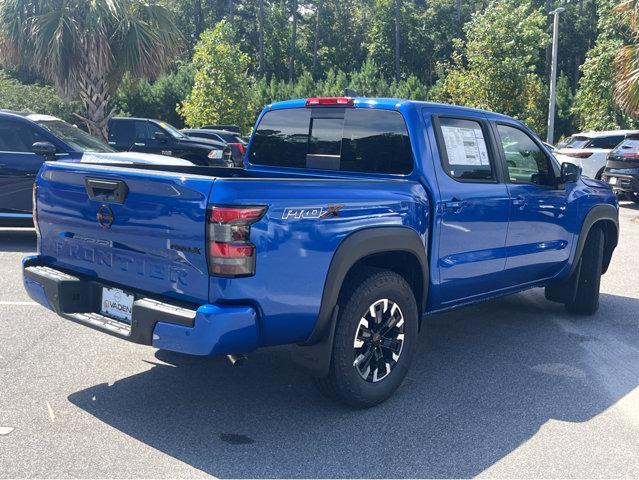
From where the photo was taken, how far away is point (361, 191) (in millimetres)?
4215

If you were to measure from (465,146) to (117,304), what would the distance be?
2.73 m

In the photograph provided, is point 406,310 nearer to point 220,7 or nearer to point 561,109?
point 561,109

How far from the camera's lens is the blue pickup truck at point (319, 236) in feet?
12.0

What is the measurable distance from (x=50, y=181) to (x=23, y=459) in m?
1.74

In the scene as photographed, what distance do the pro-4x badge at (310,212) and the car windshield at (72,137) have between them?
689 centimetres

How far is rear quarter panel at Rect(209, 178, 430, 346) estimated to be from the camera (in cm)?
363

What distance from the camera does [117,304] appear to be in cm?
410

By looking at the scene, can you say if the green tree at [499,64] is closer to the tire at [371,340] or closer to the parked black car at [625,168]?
the parked black car at [625,168]

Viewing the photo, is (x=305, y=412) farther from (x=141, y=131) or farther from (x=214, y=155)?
(x=141, y=131)

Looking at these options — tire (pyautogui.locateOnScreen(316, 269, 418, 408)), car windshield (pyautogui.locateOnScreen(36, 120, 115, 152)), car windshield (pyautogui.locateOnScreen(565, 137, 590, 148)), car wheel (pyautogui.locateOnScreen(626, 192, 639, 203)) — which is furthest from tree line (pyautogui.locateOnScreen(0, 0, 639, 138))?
tire (pyautogui.locateOnScreen(316, 269, 418, 408))

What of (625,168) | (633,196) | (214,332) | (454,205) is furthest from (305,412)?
(633,196)

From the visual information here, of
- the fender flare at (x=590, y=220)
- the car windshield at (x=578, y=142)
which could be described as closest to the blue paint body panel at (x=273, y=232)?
the fender flare at (x=590, y=220)

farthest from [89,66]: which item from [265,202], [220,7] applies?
[220,7]

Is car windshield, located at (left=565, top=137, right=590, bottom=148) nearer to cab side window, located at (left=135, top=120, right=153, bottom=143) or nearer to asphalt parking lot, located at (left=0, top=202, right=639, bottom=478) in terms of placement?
cab side window, located at (left=135, top=120, right=153, bottom=143)
